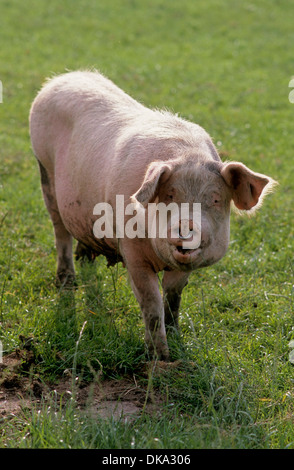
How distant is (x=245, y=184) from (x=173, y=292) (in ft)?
3.62

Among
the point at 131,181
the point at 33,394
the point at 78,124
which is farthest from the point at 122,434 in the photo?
the point at 78,124

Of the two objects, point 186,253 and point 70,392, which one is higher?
point 186,253

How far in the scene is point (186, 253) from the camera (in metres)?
3.60

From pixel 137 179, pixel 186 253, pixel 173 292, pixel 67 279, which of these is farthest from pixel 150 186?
pixel 67 279

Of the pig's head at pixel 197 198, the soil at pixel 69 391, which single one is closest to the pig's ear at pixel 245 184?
the pig's head at pixel 197 198

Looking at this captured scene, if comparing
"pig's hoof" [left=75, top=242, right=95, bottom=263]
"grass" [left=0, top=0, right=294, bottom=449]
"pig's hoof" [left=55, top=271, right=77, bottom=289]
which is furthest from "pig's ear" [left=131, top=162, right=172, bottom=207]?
"pig's hoof" [left=75, top=242, right=95, bottom=263]

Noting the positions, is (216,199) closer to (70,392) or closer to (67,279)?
(70,392)

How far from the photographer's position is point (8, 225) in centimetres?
654

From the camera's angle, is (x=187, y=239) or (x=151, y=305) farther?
(x=151, y=305)

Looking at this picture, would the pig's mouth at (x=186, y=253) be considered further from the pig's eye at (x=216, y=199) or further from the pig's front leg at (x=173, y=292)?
the pig's front leg at (x=173, y=292)

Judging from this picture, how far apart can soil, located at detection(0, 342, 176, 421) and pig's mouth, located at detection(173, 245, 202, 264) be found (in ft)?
2.53

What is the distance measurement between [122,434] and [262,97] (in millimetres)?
9689

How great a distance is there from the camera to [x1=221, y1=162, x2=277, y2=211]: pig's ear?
12.1 feet

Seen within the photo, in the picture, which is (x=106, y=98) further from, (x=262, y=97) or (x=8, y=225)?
(x=262, y=97)
